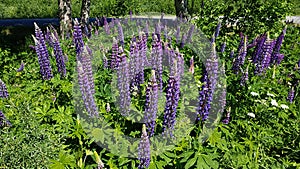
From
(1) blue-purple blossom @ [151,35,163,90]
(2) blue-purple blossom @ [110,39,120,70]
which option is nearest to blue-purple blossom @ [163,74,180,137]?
(1) blue-purple blossom @ [151,35,163,90]

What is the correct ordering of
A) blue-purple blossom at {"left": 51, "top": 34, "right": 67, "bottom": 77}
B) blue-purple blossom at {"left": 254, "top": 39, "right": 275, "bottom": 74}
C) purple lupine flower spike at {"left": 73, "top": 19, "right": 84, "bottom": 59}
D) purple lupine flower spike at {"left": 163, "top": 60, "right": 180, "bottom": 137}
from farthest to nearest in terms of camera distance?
blue-purple blossom at {"left": 254, "top": 39, "right": 275, "bottom": 74}, purple lupine flower spike at {"left": 73, "top": 19, "right": 84, "bottom": 59}, blue-purple blossom at {"left": 51, "top": 34, "right": 67, "bottom": 77}, purple lupine flower spike at {"left": 163, "top": 60, "right": 180, "bottom": 137}

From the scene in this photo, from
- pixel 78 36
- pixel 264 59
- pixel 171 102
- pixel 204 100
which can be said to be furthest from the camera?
pixel 264 59

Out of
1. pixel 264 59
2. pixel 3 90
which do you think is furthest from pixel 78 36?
→ pixel 264 59

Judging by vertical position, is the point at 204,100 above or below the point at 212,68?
below

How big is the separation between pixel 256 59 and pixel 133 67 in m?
2.22

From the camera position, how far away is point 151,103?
2691 millimetres

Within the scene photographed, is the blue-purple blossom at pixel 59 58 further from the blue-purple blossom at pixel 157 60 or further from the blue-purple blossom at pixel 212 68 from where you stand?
the blue-purple blossom at pixel 212 68

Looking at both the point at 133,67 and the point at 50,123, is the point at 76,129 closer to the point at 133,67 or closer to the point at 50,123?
the point at 50,123

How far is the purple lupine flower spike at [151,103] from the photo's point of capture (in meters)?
2.63

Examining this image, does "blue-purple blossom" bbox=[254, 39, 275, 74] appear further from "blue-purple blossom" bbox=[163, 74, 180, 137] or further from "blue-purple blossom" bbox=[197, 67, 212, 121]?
"blue-purple blossom" bbox=[163, 74, 180, 137]

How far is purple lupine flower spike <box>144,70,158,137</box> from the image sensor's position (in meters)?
2.63

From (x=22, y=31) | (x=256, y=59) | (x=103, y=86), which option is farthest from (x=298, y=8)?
(x=103, y=86)

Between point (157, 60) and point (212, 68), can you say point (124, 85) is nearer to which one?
point (157, 60)

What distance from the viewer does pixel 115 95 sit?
3383 mm
